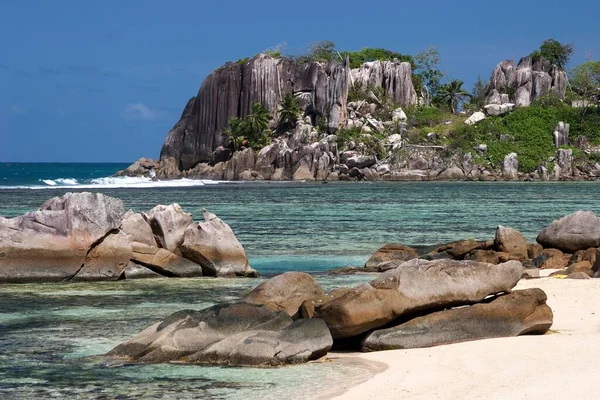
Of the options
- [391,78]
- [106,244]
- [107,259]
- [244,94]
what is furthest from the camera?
[391,78]

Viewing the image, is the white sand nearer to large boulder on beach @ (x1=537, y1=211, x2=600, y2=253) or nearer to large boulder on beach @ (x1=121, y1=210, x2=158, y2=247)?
large boulder on beach @ (x1=537, y1=211, x2=600, y2=253)

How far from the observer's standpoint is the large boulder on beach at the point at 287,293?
15773mm

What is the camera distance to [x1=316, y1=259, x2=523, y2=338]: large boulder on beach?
542 inches

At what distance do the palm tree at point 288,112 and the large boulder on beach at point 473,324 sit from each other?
108268 millimetres

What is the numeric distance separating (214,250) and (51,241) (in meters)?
4.06

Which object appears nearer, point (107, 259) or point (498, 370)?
point (498, 370)

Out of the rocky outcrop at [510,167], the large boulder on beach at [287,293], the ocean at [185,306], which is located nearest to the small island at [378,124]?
the rocky outcrop at [510,167]

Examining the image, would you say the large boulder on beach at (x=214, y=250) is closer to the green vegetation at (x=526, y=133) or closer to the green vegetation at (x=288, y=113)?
the green vegetation at (x=526, y=133)

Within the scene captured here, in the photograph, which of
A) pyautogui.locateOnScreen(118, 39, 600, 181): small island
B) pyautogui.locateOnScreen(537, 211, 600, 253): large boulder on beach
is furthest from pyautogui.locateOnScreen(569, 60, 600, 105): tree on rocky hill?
pyautogui.locateOnScreen(537, 211, 600, 253): large boulder on beach

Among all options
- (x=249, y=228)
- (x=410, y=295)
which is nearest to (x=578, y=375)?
(x=410, y=295)

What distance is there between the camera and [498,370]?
11.9m

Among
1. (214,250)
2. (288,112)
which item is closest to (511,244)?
(214,250)

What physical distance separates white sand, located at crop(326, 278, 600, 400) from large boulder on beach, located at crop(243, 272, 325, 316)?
2470mm

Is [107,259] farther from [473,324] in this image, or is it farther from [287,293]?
[473,324]
